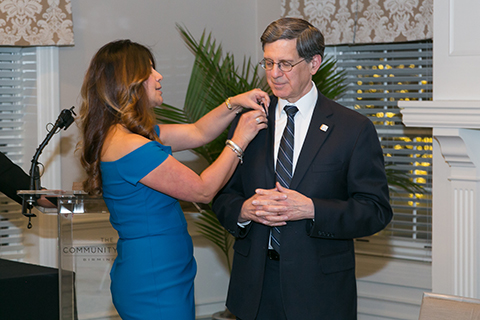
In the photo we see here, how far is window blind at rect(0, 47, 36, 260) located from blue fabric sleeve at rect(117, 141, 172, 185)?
1.84m

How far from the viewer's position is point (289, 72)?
195 cm

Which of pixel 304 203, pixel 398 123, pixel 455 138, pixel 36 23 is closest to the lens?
pixel 304 203

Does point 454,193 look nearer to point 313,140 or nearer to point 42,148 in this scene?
point 313,140

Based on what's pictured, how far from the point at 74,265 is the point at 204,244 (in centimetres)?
190

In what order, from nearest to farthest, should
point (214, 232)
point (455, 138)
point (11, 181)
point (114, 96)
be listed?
point (114, 96), point (455, 138), point (11, 181), point (214, 232)

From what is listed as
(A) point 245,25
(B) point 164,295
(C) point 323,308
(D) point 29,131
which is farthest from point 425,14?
(D) point 29,131

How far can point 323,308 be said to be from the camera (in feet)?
6.24

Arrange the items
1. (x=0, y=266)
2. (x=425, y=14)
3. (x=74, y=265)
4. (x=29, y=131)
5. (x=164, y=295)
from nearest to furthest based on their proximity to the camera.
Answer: (x=164, y=295) < (x=74, y=265) < (x=0, y=266) < (x=425, y=14) < (x=29, y=131)

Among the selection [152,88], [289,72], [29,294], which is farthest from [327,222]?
[29,294]

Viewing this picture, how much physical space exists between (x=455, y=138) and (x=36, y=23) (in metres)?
2.38

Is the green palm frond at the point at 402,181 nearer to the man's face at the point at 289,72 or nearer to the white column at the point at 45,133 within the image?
the man's face at the point at 289,72

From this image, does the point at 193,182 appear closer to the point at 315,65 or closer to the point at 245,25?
the point at 315,65

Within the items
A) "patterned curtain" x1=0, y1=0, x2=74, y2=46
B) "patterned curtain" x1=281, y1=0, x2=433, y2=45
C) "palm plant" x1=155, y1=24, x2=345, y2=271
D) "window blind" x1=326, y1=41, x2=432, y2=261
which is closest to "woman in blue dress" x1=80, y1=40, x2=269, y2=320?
"palm plant" x1=155, y1=24, x2=345, y2=271

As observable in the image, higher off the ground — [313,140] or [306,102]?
[306,102]
